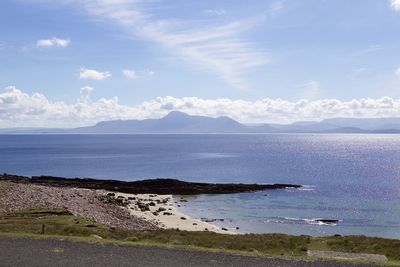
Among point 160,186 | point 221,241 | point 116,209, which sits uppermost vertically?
point 221,241

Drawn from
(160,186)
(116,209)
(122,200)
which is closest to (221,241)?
(116,209)

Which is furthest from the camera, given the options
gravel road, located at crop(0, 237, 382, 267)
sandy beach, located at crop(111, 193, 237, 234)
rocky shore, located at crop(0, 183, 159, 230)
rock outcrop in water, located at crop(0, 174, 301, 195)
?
rock outcrop in water, located at crop(0, 174, 301, 195)

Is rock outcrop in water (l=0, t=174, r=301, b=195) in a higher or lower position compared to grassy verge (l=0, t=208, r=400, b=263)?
lower

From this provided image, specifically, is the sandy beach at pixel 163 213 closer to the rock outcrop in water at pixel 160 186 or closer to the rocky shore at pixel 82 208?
the rocky shore at pixel 82 208

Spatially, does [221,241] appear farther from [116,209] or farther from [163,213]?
[116,209]

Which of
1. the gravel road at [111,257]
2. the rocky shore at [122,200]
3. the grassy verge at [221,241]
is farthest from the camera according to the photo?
the rocky shore at [122,200]

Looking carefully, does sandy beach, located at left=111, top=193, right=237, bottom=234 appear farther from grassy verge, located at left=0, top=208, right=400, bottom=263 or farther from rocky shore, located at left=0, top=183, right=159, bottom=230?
grassy verge, located at left=0, top=208, right=400, bottom=263

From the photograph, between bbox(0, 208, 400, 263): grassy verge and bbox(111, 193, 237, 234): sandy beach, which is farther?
bbox(111, 193, 237, 234): sandy beach

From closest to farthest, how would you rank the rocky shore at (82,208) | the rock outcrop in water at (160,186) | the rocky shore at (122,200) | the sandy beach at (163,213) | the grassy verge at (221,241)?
the grassy verge at (221,241), the rocky shore at (82,208), the rocky shore at (122,200), the sandy beach at (163,213), the rock outcrop in water at (160,186)

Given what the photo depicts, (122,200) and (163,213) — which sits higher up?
(163,213)

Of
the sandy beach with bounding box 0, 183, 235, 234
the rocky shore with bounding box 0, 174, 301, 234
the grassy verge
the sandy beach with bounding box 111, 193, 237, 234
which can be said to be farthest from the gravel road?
the sandy beach with bounding box 111, 193, 237, 234

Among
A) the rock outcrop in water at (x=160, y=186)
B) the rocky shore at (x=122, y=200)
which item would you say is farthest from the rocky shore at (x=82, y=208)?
the rock outcrop in water at (x=160, y=186)

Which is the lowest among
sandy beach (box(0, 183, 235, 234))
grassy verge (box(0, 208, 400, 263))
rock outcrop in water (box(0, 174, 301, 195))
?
rock outcrop in water (box(0, 174, 301, 195))

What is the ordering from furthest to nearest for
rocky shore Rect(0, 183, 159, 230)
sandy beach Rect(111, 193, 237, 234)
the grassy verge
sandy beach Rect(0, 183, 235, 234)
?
sandy beach Rect(111, 193, 237, 234) → sandy beach Rect(0, 183, 235, 234) → rocky shore Rect(0, 183, 159, 230) → the grassy verge
